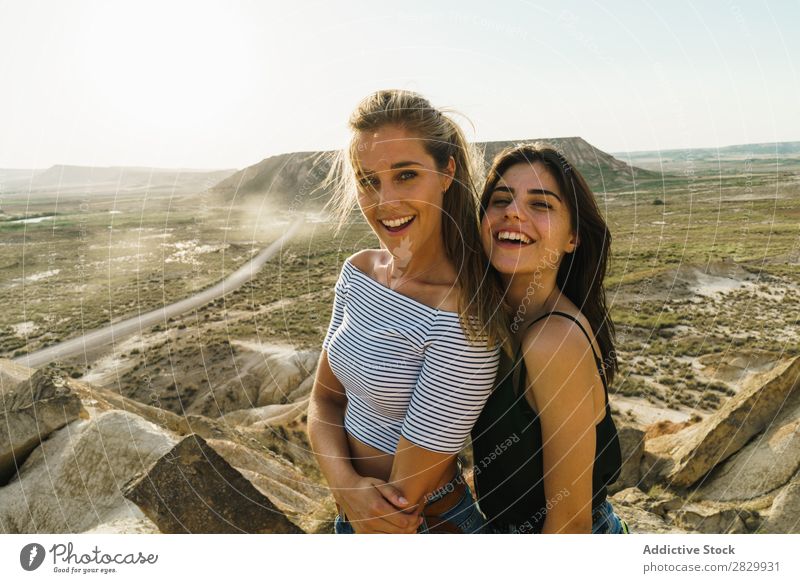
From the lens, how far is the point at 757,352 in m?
12.5

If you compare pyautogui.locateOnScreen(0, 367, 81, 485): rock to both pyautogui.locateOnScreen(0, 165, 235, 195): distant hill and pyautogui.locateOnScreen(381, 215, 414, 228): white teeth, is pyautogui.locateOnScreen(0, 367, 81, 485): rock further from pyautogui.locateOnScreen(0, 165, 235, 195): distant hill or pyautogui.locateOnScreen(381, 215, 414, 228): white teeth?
pyautogui.locateOnScreen(381, 215, 414, 228): white teeth

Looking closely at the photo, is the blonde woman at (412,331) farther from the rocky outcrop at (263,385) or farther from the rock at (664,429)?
the rocky outcrop at (263,385)

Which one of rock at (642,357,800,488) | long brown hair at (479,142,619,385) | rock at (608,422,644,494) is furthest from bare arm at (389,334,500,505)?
rock at (608,422,644,494)

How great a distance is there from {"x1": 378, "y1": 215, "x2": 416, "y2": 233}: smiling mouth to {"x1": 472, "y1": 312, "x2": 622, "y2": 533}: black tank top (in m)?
0.62

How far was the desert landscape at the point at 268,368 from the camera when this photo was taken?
168 inches

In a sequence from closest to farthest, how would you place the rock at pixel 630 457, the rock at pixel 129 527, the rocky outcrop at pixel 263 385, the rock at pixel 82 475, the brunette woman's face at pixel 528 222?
the brunette woman's face at pixel 528 222
the rock at pixel 129 527
the rock at pixel 82 475
the rock at pixel 630 457
the rocky outcrop at pixel 263 385

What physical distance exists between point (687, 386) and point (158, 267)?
885 inches

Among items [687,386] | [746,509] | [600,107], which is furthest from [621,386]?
[600,107]

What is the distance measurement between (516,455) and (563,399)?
36 centimetres

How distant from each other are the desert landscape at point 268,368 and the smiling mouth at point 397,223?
2.15ft

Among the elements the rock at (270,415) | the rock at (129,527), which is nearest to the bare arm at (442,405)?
the rock at (129,527)

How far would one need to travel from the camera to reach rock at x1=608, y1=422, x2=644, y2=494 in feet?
18.8

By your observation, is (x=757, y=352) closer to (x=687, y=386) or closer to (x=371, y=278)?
(x=687, y=386)

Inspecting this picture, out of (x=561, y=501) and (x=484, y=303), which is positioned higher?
(x=484, y=303)
